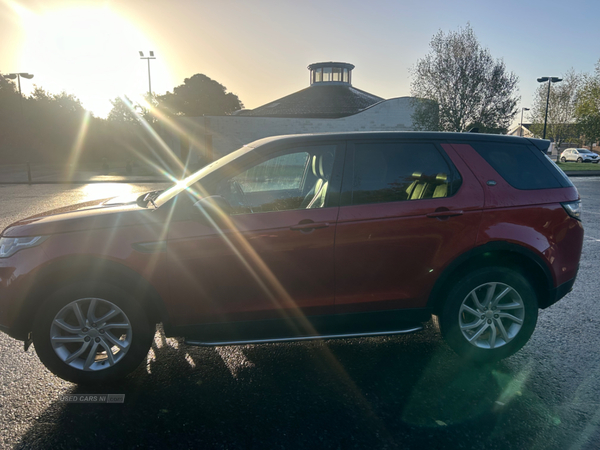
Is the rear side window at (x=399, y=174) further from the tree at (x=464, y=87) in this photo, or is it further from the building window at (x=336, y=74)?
the building window at (x=336, y=74)

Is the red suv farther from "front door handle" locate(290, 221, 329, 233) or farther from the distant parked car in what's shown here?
the distant parked car

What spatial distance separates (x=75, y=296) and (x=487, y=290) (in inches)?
121

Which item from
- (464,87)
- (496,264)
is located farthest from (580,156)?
(496,264)

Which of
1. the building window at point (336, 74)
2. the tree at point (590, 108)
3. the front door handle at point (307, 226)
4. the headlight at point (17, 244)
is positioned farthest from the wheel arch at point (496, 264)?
the building window at point (336, 74)

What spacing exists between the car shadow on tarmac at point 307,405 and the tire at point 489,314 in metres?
0.17

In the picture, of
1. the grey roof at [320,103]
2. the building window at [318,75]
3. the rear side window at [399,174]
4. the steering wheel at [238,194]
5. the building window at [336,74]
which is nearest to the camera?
the rear side window at [399,174]

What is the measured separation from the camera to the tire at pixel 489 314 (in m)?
3.38

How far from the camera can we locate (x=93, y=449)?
248 cm

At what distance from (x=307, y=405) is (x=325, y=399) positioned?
0.47 ft

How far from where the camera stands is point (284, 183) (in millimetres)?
4082

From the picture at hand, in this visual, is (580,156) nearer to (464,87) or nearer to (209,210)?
(464,87)

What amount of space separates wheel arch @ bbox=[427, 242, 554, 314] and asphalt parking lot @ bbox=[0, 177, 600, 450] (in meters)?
0.58

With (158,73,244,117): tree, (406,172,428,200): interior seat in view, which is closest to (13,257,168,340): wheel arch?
(406,172,428,200): interior seat

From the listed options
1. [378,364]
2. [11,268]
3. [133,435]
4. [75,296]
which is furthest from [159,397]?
[378,364]
